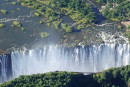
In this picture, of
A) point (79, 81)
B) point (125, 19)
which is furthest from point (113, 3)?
point (79, 81)

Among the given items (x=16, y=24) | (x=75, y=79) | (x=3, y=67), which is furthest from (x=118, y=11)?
(x=3, y=67)

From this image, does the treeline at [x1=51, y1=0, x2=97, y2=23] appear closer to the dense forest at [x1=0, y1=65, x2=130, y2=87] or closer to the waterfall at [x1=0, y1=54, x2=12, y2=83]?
the dense forest at [x1=0, y1=65, x2=130, y2=87]

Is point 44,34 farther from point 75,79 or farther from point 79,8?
point 75,79

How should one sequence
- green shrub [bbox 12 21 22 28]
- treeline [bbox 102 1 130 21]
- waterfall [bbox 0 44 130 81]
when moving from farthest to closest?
treeline [bbox 102 1 130 21] < green shrub [bbox 12 21 22 28] < waterfall [bbox 0 44 130 81]

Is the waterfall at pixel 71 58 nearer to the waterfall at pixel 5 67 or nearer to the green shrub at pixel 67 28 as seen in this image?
the waterfall at pixel 5 67

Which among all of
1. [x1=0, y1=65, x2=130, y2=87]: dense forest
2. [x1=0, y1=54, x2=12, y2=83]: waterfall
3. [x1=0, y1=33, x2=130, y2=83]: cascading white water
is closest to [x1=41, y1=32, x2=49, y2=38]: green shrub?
[x1=0, y1=33, x2=130, y2=83]: cascading white water

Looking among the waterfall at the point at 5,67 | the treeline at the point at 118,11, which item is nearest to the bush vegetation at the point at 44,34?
the waterfall at the point at 5,67
